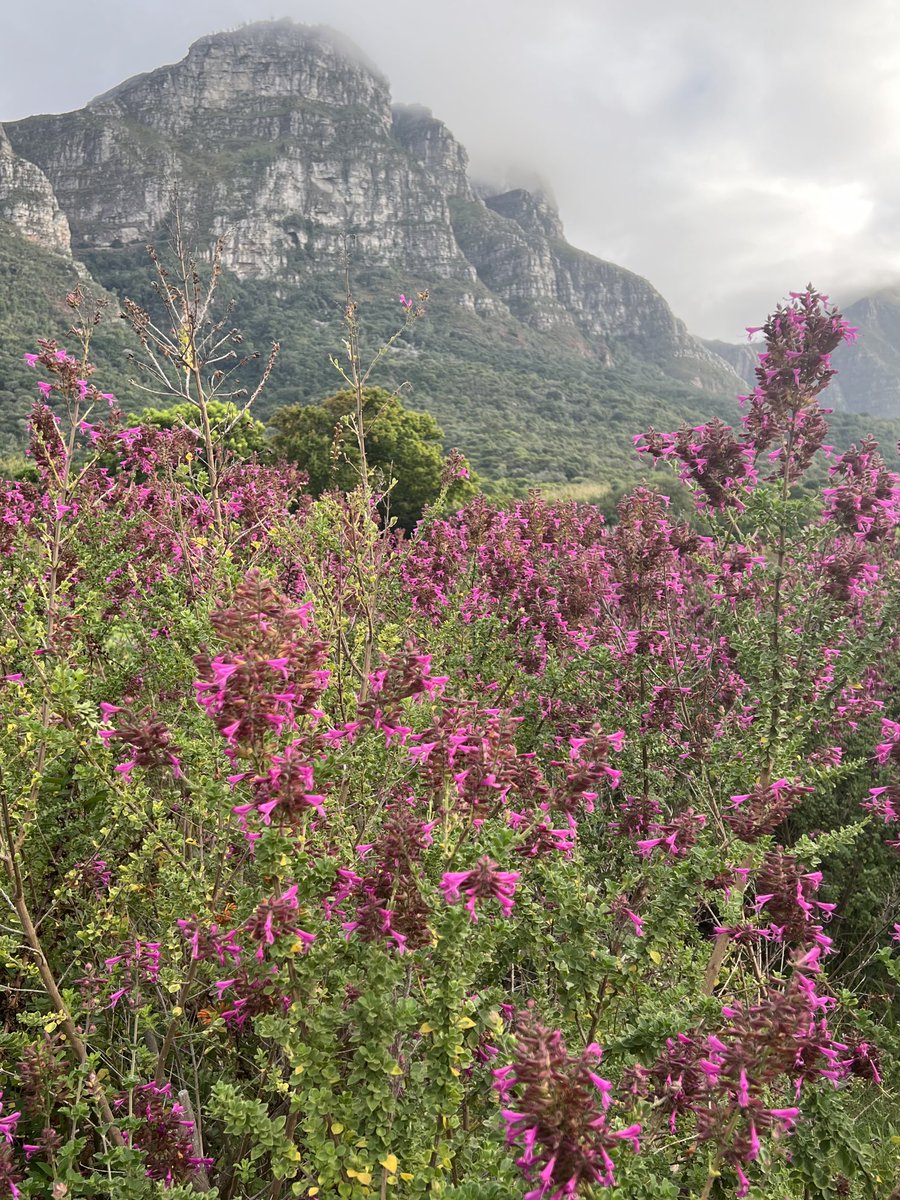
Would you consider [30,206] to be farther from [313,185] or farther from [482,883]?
[482,883]

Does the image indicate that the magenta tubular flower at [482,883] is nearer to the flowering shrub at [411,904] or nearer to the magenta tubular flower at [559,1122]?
the flowering shrub at [411,904]

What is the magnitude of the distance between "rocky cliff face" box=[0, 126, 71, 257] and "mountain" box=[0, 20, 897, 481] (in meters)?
0.28

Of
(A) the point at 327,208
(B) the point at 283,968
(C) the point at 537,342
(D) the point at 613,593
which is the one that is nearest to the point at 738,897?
(B) the point at 283,968

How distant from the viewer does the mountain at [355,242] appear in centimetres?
5969

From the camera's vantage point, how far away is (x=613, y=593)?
7.08m

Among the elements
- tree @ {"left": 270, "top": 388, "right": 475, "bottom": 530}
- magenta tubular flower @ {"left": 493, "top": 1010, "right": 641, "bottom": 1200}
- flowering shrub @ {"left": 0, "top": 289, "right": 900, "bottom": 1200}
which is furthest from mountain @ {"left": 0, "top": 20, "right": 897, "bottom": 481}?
magenta tubular flower @ {"left": 493, "top": 1010, "right": 641, "bottom": 1200}

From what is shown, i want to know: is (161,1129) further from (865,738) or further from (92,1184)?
(865,738)

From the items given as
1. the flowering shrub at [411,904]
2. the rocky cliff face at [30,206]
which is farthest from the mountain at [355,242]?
the flowering shrub at [411,904]

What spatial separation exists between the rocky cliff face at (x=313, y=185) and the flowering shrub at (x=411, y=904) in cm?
7842

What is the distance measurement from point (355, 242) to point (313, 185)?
46.4 meters

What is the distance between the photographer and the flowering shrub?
164 centimetres

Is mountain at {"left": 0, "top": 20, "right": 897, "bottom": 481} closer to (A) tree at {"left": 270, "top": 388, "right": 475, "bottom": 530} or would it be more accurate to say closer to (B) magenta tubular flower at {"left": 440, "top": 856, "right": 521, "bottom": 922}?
(A) tree at {"left": 270, "top": 388, "right": 475, "bottom": 530}

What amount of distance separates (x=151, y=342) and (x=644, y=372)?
370ft

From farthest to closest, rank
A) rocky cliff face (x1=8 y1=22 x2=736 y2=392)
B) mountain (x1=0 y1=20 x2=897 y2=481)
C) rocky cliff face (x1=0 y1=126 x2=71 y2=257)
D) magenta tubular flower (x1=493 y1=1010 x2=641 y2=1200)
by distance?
rocky cliff face (x1=8 y1=22 x2=736 y2=392), mountain (x1=0 y1=20 x2=897 y2=481), rocky cliff face (x1=0 y1=126 x2=71 y2=257), magenta tubular flower (x1=493 y1=1010 x2=641 y2=1200)
